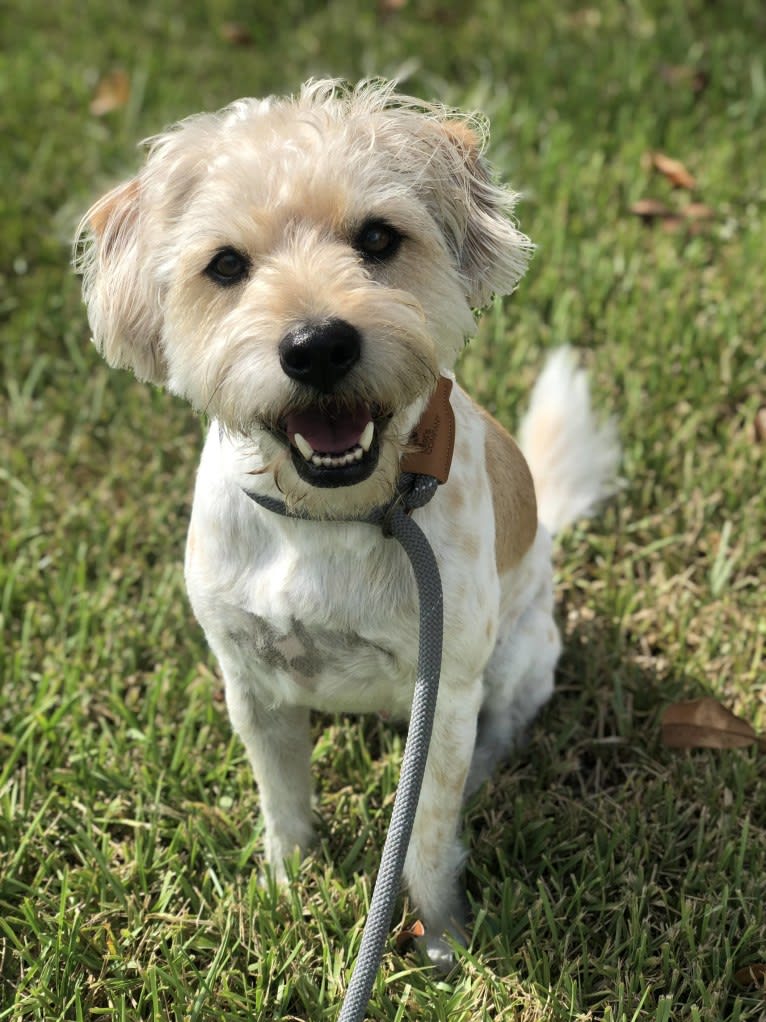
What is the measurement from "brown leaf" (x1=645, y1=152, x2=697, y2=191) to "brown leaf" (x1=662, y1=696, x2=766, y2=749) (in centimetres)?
268

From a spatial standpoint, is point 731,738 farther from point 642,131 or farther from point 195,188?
point 642,131

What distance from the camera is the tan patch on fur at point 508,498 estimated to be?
2.90 m

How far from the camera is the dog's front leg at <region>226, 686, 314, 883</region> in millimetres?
2873

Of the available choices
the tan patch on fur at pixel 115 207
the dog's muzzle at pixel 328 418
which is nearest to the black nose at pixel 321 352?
the dog's muzzle at pixel 328 418

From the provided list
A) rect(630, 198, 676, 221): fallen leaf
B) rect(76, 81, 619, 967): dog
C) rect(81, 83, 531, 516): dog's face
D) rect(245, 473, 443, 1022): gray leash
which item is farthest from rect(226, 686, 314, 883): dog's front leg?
rect(630, 198, 676, 221): fallen leaf

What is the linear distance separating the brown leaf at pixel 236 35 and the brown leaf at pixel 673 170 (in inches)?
91.1

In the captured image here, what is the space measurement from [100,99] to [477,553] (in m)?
4.16

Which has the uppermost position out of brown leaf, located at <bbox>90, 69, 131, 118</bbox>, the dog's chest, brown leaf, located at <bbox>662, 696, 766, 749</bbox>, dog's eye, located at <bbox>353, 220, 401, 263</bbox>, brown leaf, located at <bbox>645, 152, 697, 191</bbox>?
brown leaf, located at <bbox>645, 152, 697, 191</bbox>

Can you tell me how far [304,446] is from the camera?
2205 mm

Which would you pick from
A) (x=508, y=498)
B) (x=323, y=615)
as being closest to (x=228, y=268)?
(x=323, y=615)

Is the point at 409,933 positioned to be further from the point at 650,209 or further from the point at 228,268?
the point at 650,209

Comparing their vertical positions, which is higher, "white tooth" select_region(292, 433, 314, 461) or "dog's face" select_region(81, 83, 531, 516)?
"dog's face" select_region(81, 83, 531, 516)

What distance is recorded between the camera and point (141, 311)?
250 cm

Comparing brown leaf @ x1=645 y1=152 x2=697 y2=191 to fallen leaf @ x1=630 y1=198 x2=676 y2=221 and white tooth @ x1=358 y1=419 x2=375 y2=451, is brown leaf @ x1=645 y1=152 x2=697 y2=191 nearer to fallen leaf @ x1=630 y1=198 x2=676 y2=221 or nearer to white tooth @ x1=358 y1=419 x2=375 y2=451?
fallen leaf @ x1=630 y1=198 x2=676 y2=221
